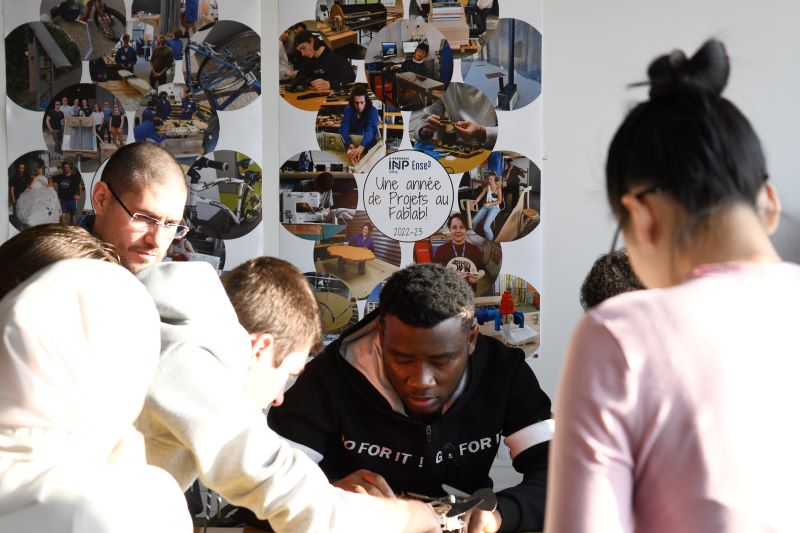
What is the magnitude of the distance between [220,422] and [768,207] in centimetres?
77

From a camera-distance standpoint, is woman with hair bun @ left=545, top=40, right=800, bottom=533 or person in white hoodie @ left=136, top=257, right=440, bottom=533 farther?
person in white hoodie @ left=136, top=257, right=440, bottom=533

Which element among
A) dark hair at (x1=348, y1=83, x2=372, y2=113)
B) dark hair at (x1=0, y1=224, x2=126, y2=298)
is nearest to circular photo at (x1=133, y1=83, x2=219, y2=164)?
dark hair at (x1=348, y1=83, x2=372, y2=113)

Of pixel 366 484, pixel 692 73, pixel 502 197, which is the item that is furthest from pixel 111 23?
pixel 692 73

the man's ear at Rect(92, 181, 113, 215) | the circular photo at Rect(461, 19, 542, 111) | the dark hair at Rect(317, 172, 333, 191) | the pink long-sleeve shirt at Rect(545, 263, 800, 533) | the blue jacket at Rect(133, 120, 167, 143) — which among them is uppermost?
the circular photo at Rect(461, 19, 542, 111)

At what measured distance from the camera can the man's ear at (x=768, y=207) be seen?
30.5 inches

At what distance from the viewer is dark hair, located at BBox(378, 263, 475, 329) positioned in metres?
1.97

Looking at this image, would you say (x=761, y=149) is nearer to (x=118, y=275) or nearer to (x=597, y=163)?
(x=118, y=275)

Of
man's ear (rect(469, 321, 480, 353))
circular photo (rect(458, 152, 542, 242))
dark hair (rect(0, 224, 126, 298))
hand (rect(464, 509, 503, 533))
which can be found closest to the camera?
dark hair (rect(0, 224, 126, 298))

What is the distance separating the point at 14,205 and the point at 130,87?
60cm

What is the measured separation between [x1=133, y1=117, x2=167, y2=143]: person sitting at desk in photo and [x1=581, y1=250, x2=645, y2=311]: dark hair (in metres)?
1.75

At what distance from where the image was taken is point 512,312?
9.95 ft

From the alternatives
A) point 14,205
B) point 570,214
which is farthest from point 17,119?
point 570,214

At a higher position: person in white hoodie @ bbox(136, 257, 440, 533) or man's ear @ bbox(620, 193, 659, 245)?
man's ear @ bbox(620, 193, 659, 245)

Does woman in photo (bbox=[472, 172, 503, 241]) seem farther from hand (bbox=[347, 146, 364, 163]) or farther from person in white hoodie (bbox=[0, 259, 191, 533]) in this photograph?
person in white hoodie (bbox=[0, 259, 191, 533])
